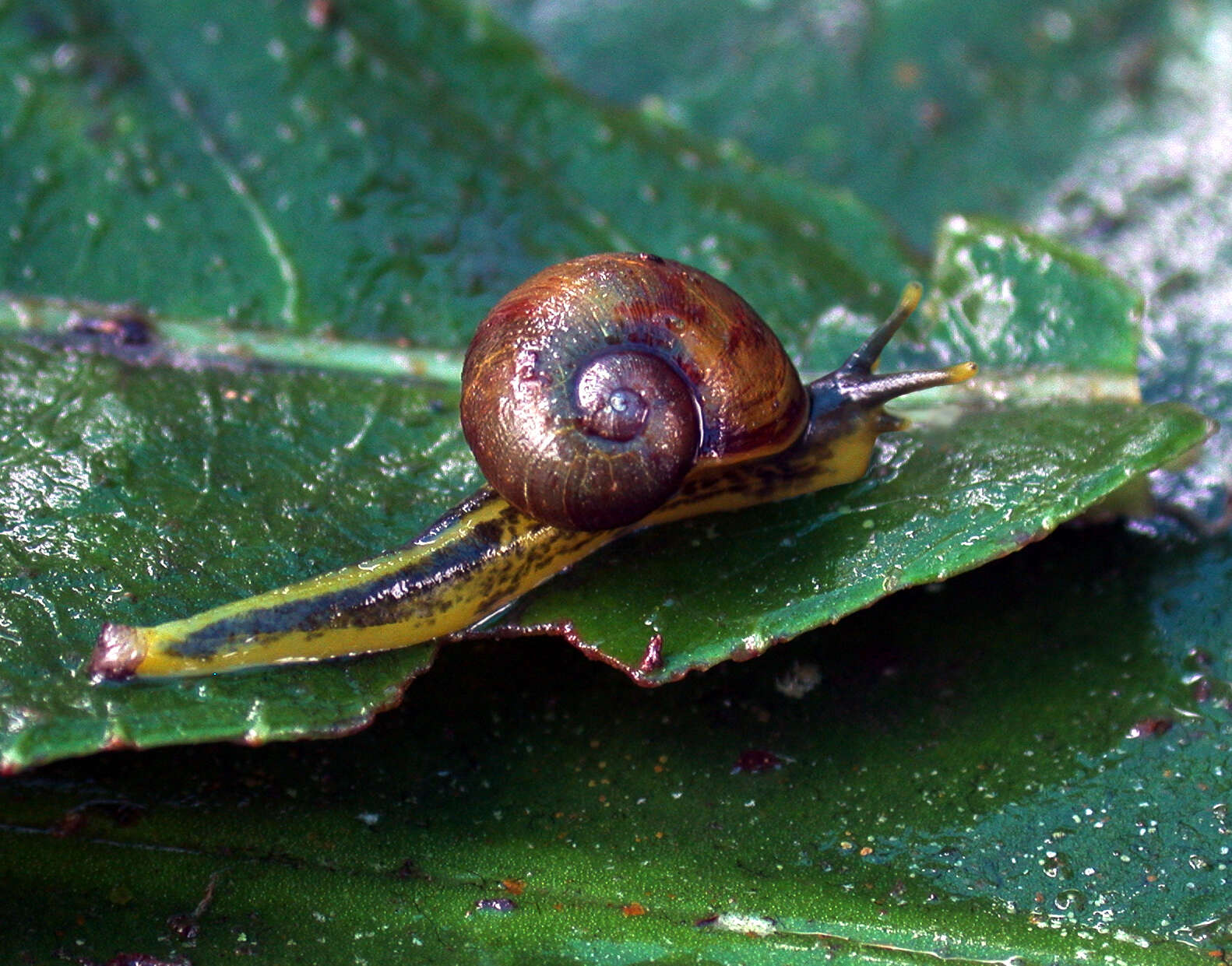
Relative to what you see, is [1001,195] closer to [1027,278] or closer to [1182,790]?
[1027,278]

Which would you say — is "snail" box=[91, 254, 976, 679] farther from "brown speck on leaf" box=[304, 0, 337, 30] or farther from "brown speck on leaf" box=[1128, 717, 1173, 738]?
"brown speck on leaf" box=[304, 0, 337, 30]

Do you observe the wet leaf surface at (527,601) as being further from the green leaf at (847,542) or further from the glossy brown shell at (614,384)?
the glossy brown shell at (614,384)

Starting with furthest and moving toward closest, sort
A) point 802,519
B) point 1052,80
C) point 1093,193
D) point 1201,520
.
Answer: point 1052,80 → point 1093,193 → point 1201,520 → point 802,519

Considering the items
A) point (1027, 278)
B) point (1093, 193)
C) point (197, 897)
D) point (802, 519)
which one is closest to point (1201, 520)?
point (1027, 278)

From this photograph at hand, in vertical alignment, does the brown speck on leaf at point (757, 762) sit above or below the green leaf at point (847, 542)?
below

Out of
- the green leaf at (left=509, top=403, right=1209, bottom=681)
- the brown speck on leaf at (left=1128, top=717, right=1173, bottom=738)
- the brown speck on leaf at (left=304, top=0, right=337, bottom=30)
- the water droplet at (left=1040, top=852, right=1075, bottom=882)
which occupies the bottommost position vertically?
the water droplet at (left=1040, top=852, right=1075, bottom=882)

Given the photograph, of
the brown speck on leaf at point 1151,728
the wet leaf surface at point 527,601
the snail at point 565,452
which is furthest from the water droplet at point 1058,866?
the snail at point 565,452

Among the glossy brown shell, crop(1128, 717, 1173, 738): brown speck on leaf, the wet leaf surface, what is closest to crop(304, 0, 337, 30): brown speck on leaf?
the wet leaf surface

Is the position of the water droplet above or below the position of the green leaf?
below

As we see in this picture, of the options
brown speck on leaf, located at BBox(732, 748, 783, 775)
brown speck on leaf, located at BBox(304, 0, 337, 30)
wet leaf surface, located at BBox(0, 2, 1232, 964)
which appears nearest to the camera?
wet leaf surface, located at BBox(0, 2, 1232, 964)
